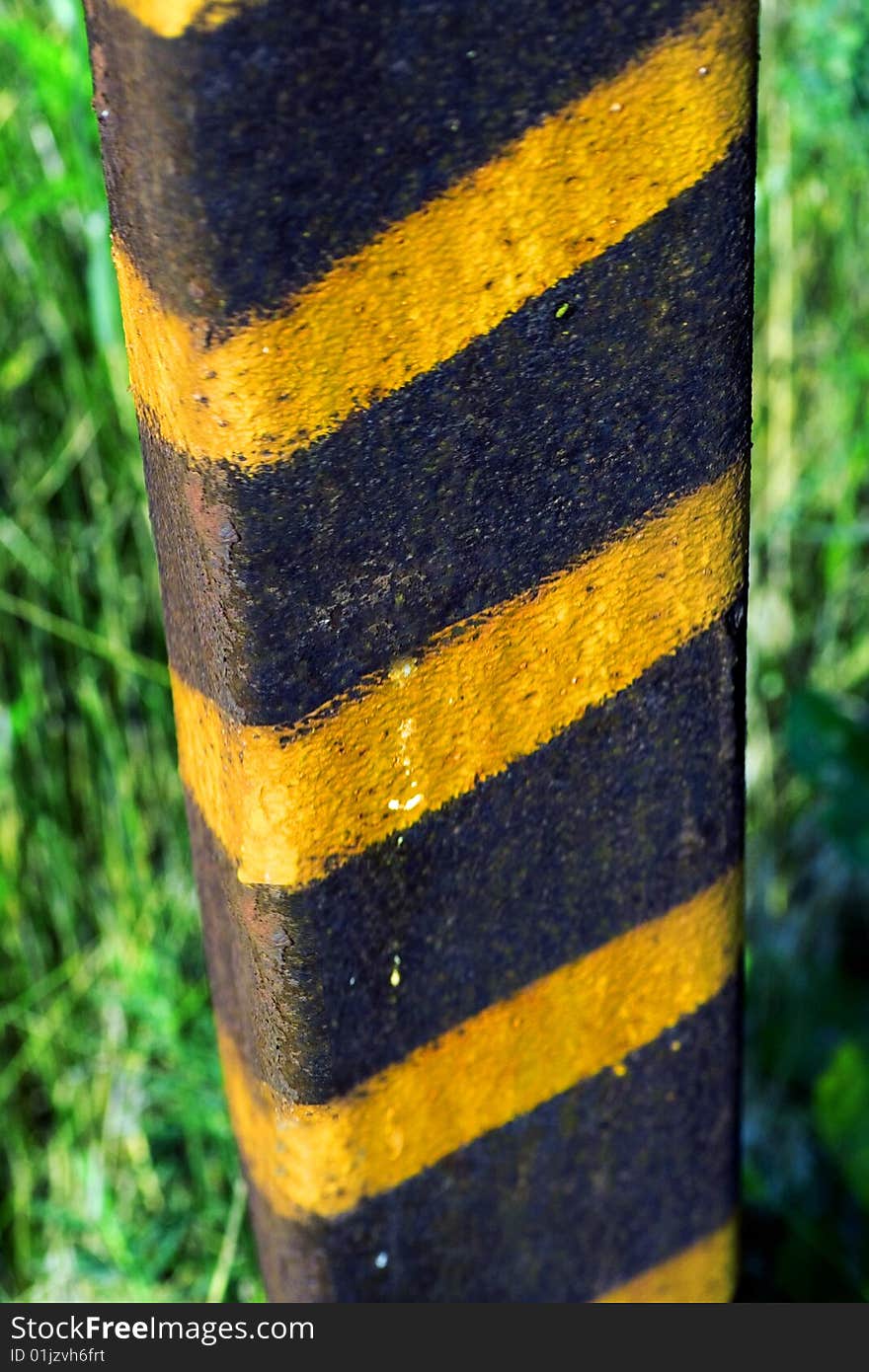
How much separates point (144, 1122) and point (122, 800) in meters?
0.28

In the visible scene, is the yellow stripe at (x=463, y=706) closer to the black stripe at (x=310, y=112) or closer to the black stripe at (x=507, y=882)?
the black stripe at (x=507, y=882)

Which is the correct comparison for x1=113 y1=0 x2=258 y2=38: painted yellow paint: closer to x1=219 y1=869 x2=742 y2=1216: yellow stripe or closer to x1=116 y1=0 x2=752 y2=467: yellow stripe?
x1=116 y1=0 x2=752 y2=467: yellow stripe

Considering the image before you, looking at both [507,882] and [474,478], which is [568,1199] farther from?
[474,478]

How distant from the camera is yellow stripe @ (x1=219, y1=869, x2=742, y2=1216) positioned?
64 cm

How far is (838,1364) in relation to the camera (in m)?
0.73

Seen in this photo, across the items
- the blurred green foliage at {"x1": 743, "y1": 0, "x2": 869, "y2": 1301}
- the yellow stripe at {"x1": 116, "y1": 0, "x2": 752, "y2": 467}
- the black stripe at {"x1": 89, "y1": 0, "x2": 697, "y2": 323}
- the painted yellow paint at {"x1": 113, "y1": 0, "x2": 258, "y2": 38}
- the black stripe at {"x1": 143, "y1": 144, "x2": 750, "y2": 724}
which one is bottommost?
the blurred green foliage at {"x1": 743, "y1": 0, "x2": 869, "y2": 1301}

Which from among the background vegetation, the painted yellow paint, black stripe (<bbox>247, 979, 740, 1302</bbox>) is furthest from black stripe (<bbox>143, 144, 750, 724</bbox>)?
the background vegetation

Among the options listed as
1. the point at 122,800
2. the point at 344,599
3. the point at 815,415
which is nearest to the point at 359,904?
the point at 344,599

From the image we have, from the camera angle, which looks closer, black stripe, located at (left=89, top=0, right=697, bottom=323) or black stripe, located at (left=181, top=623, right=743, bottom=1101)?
black stripe, located at (left=89, top=0, right=697, bottom=323)

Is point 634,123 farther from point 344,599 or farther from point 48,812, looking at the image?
point 48,812

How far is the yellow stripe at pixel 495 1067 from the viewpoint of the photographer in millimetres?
645

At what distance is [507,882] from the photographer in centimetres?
62

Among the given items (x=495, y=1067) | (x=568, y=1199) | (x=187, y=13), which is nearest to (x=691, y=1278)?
(x=568, y=1199)

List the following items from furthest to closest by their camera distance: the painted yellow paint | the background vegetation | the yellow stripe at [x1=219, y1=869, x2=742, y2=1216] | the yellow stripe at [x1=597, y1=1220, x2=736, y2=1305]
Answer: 1. the background vegetation
2. the yellow stripe at [x1=597, y1=1220, x2=736, y2=1305]
3. the yellow stripe at [x1=219, y1=869, x2=742, y2=1216]
4. the painted yellow paint
